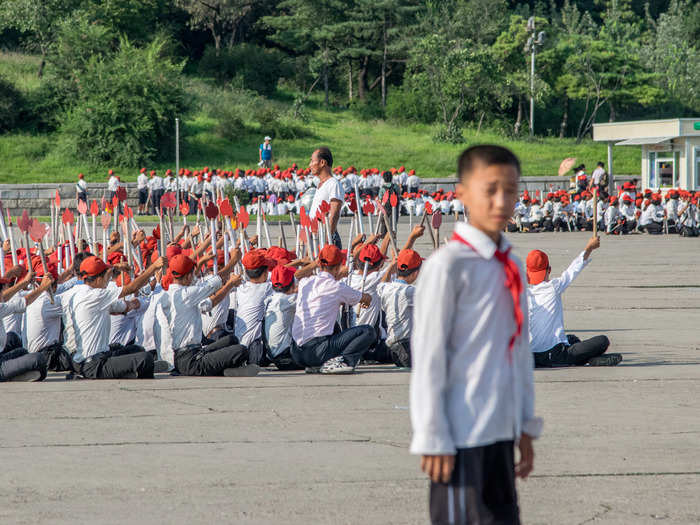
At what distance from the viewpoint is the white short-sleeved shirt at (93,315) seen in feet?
31.0

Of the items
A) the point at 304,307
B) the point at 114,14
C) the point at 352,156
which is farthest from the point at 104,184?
the point at 304,307

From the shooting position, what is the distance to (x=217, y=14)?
71000mm

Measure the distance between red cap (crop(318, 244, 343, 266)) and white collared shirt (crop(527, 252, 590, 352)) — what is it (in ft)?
5.71

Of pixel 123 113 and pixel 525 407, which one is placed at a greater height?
pixel 123 113

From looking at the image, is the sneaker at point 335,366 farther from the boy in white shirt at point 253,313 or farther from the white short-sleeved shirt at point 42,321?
the white short-sleeved shirt at point 42,321

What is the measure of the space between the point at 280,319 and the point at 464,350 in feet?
22.4

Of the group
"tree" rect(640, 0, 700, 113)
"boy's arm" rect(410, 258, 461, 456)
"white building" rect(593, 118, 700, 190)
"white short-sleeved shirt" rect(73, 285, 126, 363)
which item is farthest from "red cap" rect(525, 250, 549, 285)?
"tree" rect(640, 0, 700, 113)

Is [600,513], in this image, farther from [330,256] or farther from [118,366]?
[118,366]

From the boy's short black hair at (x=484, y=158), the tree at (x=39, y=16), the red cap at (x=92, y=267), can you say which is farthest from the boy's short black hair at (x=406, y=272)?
the tree at (x=39, y=16)

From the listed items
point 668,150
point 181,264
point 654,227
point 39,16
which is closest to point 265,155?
point 668,150

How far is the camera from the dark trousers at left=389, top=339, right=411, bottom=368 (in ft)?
34.3

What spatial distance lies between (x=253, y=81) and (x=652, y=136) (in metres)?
29.0

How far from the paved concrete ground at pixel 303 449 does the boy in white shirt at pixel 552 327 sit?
0.24 meters

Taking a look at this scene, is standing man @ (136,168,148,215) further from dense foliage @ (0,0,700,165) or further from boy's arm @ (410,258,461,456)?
boy's arm @ (410,258,461,456)
